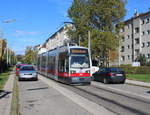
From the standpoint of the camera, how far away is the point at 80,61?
2134cm

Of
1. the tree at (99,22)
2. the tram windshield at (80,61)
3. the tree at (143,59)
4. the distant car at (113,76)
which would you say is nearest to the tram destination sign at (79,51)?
the tram windshield at (80,61)

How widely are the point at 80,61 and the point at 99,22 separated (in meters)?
31.5

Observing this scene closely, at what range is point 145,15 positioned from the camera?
60.7m

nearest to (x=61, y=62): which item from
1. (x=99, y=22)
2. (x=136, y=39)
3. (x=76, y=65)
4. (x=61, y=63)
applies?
(x=61, y=63)

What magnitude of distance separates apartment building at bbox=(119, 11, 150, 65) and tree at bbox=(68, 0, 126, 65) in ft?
20.2

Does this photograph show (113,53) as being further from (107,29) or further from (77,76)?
(77,76)

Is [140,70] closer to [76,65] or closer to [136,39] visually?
[136,39]

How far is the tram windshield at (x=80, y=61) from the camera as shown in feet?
69.2

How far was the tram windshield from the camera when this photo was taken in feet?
69.2

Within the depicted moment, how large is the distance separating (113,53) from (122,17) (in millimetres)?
8351

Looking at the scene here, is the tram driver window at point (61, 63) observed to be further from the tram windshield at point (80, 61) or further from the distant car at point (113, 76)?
the distant car at point (113, 76)

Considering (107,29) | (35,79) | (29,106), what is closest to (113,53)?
(107,29)

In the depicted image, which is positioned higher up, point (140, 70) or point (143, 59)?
point (143, 59)

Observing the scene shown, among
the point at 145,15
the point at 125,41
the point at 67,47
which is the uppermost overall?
the point at 145,15
